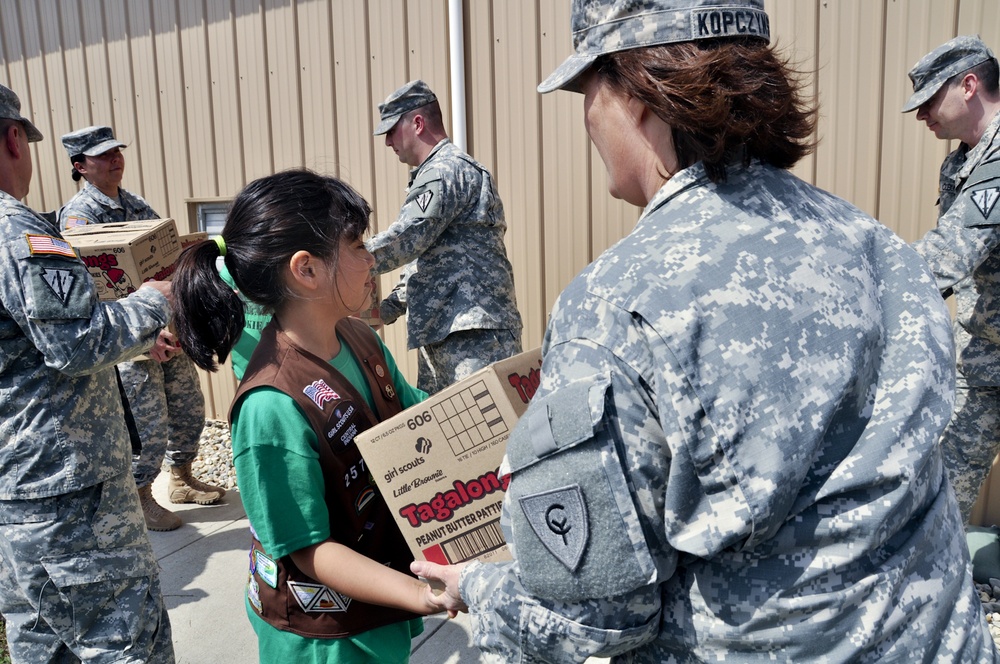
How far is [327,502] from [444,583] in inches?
13.0

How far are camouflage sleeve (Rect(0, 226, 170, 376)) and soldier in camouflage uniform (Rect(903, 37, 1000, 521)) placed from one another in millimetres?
2971

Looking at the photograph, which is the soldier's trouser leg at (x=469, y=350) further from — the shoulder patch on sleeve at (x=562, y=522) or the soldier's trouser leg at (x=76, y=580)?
the shoulder patch on sleeve at (x=562, y=522)

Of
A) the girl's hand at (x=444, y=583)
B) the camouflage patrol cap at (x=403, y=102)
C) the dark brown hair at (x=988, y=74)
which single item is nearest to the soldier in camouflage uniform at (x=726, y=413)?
the girl's hand at (x=444, y=583)

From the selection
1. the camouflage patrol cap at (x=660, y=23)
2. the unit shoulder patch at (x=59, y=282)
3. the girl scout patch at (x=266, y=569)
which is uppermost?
the camouflage patrol cap at (x=660, y=23)

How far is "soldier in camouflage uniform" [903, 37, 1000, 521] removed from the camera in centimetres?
282

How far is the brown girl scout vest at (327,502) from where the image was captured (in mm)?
1500

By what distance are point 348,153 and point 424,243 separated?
6.01ft

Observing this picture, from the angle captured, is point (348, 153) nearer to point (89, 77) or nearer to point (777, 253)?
point (89, 77)

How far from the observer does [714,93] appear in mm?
903

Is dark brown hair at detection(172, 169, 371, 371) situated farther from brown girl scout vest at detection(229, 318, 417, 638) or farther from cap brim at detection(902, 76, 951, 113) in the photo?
cap brim at detection(902, 76, 951, 113)

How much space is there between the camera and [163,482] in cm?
519

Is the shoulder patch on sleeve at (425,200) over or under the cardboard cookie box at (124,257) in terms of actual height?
over

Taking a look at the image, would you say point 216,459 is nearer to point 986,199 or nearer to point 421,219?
point 421,219

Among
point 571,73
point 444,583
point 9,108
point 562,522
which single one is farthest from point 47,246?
point 562,522
